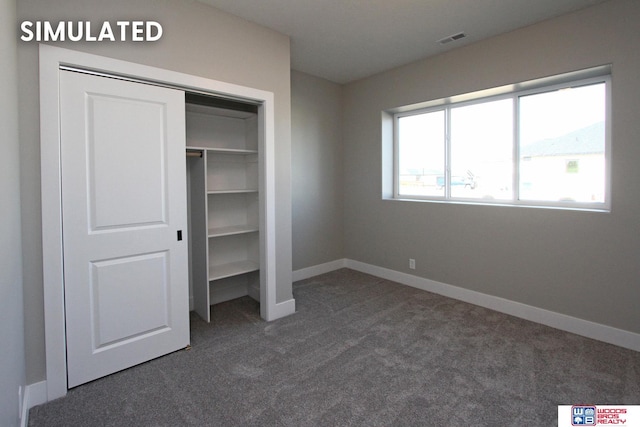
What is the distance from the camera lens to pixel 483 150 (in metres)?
3.74

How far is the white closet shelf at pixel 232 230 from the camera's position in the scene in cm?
328

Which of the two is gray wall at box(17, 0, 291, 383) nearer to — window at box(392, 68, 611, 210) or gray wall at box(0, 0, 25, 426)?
gray wall at box(0, 0, 25, 426)

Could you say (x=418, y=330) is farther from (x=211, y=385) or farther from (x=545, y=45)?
(x=545, y=45)

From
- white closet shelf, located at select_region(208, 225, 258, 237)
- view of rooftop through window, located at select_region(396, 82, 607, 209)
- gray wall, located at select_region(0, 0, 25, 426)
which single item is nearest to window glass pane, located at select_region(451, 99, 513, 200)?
view of rooftop through window, located at select_region(396, 82, 607, 209)

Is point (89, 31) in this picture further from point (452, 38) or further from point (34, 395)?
point (452, 38)

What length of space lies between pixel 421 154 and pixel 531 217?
160 centimetres

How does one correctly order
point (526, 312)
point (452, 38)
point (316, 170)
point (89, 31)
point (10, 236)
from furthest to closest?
point (316, 170) < point (452, 38) < point (526, 312) < point (89, 31) < point (10, 236)

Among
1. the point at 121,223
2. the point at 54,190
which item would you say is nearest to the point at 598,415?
the point at 121,223

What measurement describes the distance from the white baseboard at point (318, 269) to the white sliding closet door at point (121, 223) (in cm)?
201

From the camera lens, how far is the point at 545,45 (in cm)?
301

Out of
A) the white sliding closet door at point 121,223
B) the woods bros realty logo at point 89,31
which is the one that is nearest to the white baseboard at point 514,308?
the white sliding closet door at point 121,223

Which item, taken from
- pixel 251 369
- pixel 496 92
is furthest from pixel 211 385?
pixel 496 92

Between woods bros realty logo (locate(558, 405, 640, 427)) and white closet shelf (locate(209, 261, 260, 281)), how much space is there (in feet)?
8.87

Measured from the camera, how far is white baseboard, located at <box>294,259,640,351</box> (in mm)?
2725
